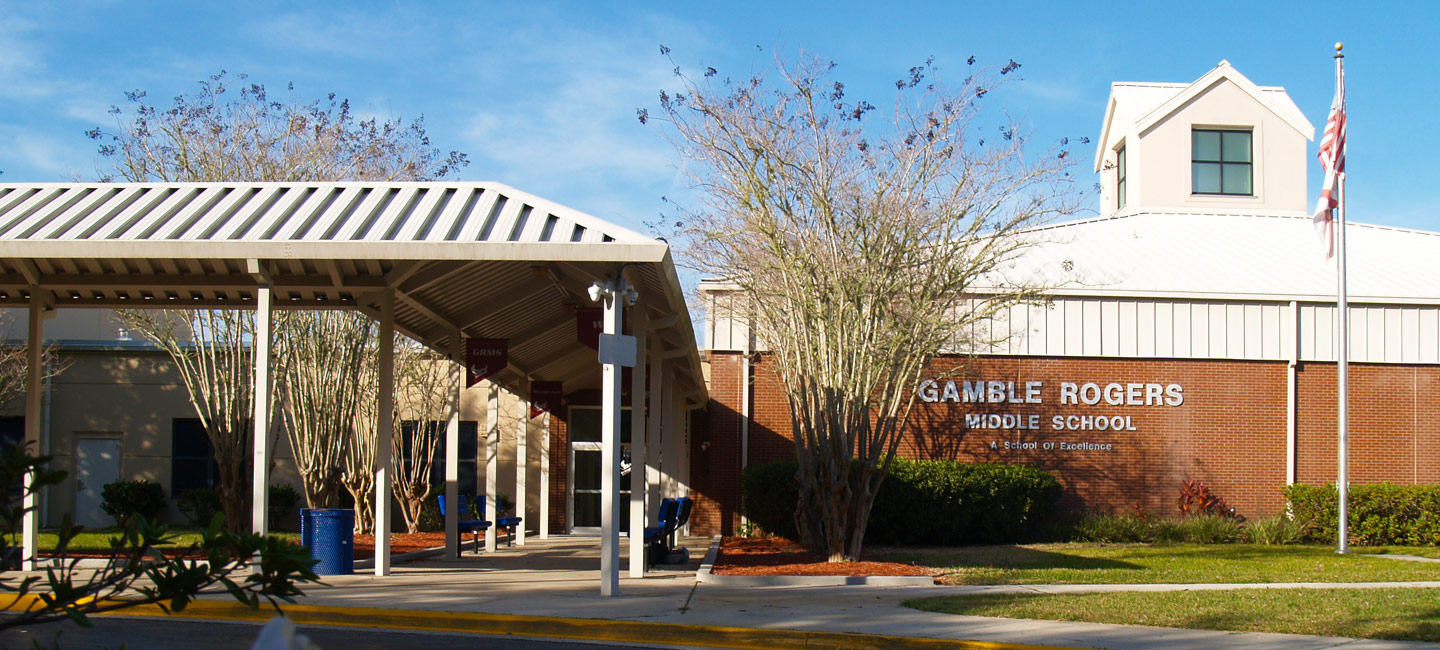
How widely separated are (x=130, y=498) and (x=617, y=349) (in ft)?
61.4

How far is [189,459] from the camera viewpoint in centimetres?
2730

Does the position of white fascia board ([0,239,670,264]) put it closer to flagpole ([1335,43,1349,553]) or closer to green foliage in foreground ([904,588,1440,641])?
green foliage in foreground ([904,588,1440,641])

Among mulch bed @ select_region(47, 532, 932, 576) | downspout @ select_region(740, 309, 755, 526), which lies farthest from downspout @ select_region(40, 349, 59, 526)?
downspout @ select_region(740, 309, 755, 526)

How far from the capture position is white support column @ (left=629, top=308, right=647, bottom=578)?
13.3 metres

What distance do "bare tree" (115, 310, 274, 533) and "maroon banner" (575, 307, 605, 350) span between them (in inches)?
290

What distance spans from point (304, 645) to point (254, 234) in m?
10.2

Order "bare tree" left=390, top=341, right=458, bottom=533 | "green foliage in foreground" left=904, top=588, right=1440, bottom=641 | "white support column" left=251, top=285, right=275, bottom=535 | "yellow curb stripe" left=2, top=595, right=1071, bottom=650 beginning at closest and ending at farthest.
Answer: "yellow curb stripe" left=2, top=595, right=1071, bottom=650, "green foliage in foreground" left=904, top=588, right=1440, bottom=641, "white support column" left=251, top=285, right=275, bottom=535, "bare tree" left=390, top=341, right=458, bottom=533

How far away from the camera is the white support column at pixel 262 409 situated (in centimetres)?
1262

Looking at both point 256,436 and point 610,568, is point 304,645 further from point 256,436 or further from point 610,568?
point 256,436

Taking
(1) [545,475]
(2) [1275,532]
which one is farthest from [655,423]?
(2) [1275,532]

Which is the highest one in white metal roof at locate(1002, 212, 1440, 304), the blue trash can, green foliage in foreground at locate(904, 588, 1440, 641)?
white metal roof at locate(1002, 212, 1440, 304)

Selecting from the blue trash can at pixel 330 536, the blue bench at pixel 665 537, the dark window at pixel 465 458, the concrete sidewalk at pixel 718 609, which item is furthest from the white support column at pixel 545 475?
the blue trash can at pixel 330 536

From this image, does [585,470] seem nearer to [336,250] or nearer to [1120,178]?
[336,250]

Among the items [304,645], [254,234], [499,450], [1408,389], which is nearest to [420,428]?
[499,450]
